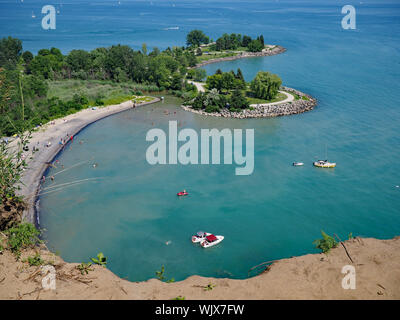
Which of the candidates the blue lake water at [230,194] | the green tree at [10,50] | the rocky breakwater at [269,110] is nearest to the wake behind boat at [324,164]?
the blue lake water at [230,194]

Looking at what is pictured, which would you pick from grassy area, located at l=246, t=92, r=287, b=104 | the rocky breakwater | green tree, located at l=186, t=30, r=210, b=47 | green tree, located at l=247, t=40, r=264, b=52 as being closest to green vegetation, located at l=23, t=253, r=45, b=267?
the rocky breakwater

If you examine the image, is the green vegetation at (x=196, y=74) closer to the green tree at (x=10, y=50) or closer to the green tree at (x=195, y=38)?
the green tree at (x=10, y=50)

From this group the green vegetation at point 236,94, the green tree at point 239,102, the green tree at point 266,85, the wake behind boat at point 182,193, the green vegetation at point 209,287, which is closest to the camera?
the green vegetation at point 209,287

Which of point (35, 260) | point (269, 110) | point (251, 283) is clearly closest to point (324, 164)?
point (269, 110)

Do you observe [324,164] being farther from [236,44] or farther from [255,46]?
[236,44]

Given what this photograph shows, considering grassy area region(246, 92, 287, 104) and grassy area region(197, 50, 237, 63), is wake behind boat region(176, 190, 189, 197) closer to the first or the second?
grassy area region(246, 92, 287, 104)
